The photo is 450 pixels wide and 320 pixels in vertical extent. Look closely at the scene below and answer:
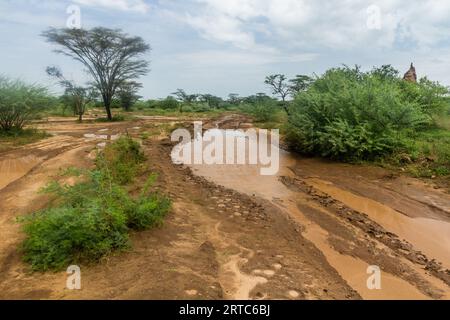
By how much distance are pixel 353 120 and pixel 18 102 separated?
12115 mm

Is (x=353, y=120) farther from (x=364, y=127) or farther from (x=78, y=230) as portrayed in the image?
(x=78, y=230)

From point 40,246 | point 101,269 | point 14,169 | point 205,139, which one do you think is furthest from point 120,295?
point 205,139

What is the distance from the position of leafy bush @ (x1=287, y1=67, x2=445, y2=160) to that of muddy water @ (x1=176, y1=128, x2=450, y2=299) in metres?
1.51

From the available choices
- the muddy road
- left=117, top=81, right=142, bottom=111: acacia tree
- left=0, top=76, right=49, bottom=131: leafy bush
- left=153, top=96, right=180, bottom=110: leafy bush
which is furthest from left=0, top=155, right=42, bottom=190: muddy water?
left=153, top=96, right=180, bottom=110: leafy bush

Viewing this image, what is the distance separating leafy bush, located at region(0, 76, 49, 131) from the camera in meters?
14.1

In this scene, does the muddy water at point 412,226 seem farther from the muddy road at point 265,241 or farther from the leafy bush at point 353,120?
the leafy bush at point 353,120

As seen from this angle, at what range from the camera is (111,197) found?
16.3 feet

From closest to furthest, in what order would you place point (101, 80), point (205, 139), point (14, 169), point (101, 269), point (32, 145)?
point (101, 269) < point (14, 169) < point (32, 145) < point (205, 139) < point (101, 80)

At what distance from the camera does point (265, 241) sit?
5.29 meters

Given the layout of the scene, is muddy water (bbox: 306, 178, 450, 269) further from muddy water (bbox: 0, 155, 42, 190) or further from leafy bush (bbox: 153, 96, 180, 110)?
leafy bush (bbox: 153, 96, 180, 110)

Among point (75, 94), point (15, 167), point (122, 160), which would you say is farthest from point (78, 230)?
point (75, 94)

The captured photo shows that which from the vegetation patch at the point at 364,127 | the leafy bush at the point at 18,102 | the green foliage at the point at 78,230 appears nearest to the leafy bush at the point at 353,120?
the vegetation patch at the point at 364,127

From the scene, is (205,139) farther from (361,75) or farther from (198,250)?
(198,250)
